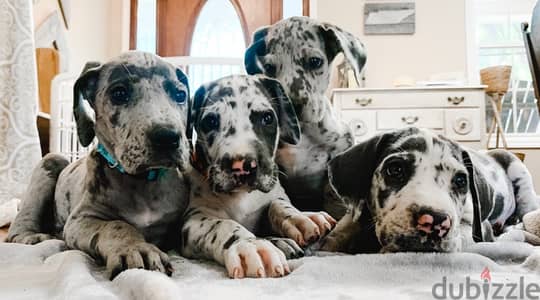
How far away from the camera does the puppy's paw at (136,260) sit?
2.63 ft

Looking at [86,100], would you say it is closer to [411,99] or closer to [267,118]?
[267,118]

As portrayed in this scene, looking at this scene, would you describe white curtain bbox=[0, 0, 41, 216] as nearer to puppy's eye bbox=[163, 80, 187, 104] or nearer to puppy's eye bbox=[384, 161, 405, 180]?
puppy's eye bbox=[163, 80, 187, 104]

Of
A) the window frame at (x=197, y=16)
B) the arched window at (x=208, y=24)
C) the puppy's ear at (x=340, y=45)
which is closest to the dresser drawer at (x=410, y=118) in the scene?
the window frame at (x=197, y=16)

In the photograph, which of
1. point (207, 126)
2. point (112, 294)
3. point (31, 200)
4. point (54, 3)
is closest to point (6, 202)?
point (31, 200)

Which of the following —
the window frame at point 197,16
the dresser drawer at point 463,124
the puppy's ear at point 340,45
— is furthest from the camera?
the window frame at point 197,16

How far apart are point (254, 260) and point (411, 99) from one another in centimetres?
340

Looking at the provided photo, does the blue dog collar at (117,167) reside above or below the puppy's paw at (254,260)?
above

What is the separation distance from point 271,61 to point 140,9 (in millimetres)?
4403

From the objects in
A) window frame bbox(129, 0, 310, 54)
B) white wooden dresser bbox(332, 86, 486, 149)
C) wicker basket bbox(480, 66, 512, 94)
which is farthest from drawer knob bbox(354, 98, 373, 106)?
window frame bbox(129, 0, 310, 54)

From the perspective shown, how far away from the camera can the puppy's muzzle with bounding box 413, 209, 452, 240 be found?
2.64 ft

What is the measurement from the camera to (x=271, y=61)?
3.63ft

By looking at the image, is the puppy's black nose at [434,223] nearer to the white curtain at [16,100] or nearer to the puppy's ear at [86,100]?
the puppy's ear at [86,100]

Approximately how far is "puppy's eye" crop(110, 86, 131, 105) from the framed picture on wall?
411 centimetres

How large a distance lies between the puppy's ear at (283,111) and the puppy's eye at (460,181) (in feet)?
1.05
